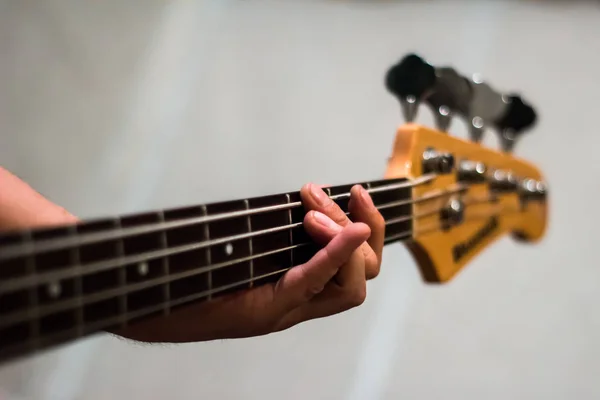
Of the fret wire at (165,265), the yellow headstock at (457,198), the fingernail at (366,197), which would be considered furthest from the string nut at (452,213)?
the fret wire at (165,265)

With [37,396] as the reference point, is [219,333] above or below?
above

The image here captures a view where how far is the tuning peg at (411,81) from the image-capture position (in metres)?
0.71

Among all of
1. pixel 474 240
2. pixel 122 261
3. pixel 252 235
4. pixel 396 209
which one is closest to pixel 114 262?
pixel 122 261

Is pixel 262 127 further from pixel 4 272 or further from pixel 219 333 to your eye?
pixel 4 272

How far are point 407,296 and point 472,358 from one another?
158mm

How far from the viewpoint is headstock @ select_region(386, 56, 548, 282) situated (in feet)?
2.27

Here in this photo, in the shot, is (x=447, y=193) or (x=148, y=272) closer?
(x=148, y=272)

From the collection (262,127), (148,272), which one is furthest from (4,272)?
(262,127)

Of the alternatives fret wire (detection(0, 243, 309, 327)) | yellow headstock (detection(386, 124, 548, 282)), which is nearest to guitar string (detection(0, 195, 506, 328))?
fret wire (detection(0, 243, 309, 327))

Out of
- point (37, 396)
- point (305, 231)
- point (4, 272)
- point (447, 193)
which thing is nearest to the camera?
point (4, 272)

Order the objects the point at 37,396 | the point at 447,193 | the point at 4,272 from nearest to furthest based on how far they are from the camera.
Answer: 1. the point at 4,272
2. the point at 447,193
3. the point at 37,396

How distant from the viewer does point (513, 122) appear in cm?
92

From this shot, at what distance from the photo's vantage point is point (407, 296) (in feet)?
3.65

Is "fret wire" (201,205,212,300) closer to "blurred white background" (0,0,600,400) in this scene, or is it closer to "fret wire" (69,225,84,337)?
"fret wire" (69,225,84,337)
